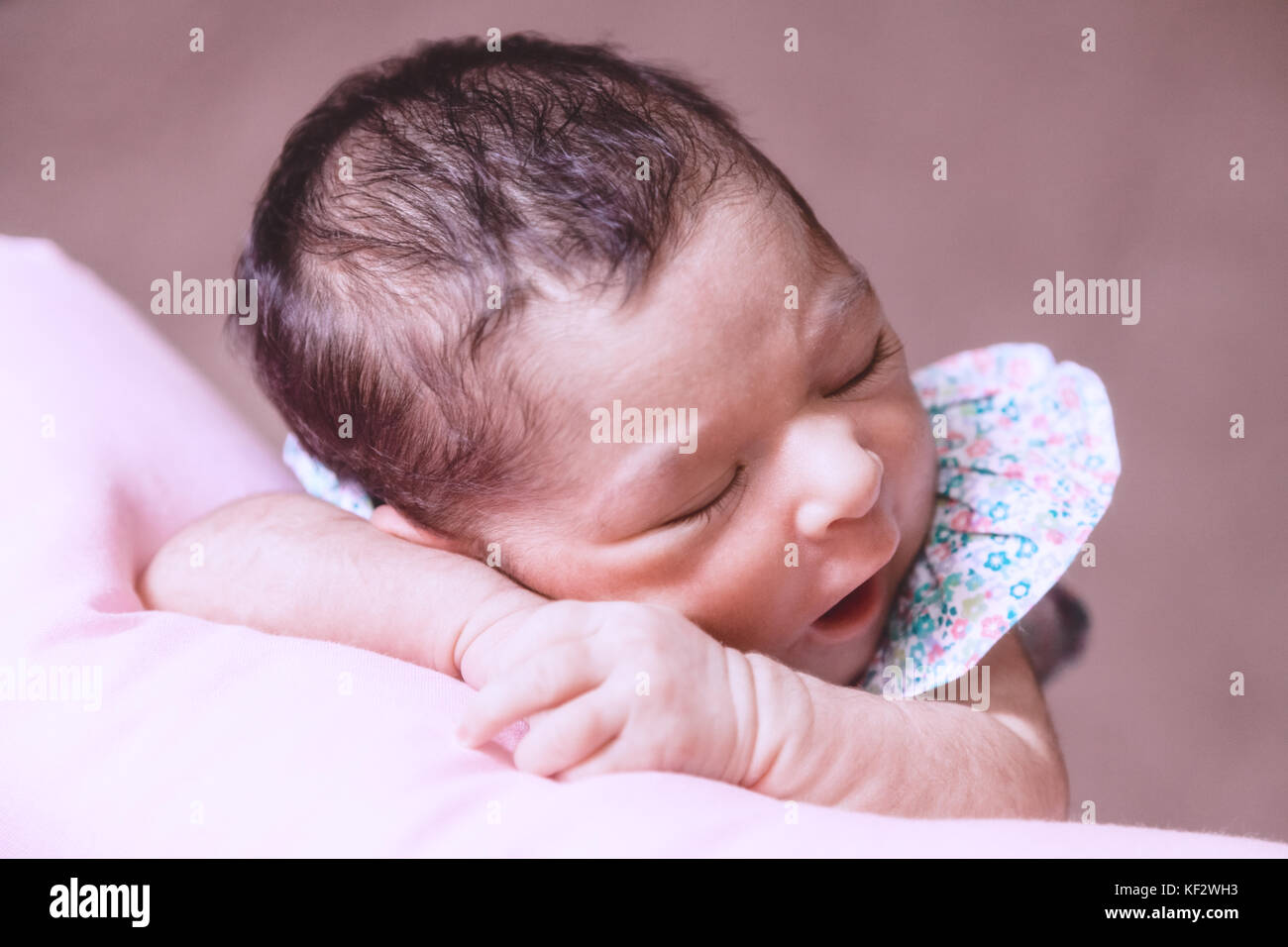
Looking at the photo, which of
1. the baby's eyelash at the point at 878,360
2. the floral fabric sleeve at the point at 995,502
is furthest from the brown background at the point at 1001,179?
the baby's eyelash at the point at 878,360

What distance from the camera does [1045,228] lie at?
6.29 ft

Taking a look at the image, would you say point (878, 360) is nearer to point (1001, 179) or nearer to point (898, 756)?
point (898, 756)

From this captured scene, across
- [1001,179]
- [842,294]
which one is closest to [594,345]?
[842,294]

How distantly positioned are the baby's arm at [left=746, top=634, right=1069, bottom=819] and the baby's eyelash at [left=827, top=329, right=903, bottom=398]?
23cm

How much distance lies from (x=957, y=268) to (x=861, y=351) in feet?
3.63

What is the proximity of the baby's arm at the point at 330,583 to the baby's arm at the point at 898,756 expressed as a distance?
21 cm

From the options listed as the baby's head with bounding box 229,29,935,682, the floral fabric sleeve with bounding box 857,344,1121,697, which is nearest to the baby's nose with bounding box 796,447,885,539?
the baby's head with bounding box 229,29,935,682

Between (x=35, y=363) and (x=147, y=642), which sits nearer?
(x=147, y=642)

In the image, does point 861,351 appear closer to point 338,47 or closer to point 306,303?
point 306,303

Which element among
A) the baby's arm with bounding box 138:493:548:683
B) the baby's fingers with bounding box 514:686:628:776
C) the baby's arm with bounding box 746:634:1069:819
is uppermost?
the baby's arm with bounding box 138:493:548:683

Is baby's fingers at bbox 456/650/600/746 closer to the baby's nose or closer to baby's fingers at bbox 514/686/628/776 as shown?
baby's fingers at bbox 514/686/628/776

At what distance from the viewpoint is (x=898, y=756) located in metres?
0.76

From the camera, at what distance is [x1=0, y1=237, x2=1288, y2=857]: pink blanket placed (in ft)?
2.05

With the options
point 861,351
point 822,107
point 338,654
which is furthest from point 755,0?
point 338,654
